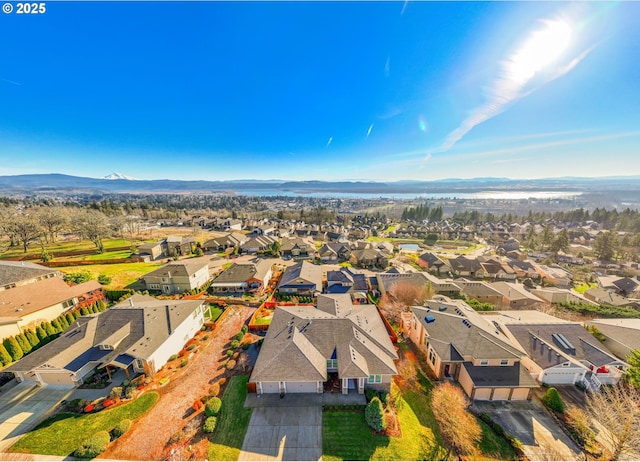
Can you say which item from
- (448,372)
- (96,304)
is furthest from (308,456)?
(96,304)

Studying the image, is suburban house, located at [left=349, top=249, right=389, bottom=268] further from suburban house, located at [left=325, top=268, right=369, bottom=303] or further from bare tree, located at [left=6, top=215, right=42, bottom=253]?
bare tree, located at [left=6, top=215, right=42, bottom=253]

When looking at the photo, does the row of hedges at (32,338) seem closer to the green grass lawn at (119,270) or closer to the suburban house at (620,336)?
the green grass lawn at (119,270)

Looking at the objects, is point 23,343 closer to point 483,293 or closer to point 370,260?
point 370,260

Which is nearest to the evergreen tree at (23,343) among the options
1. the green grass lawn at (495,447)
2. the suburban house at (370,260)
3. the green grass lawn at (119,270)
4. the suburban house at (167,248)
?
the green grass lawn at (119,270)

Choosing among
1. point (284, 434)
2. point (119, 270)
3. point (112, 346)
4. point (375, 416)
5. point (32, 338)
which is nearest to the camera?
point (284, 434)

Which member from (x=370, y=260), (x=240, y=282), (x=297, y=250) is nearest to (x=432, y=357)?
(x=240, y=282)

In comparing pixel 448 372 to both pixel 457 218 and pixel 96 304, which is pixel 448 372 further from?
pixel 457 218
